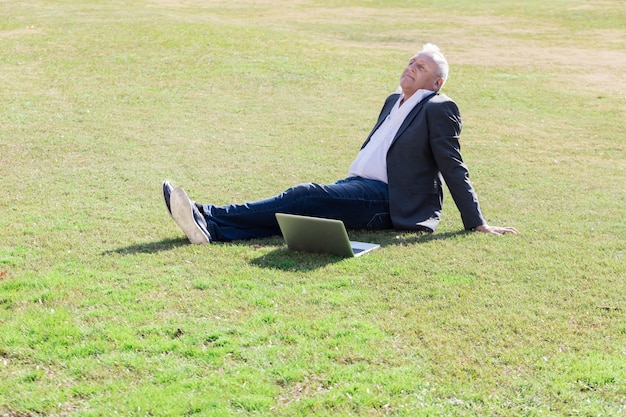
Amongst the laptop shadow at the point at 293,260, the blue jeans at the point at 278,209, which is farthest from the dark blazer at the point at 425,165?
the laptop shadow at the point at 293,260

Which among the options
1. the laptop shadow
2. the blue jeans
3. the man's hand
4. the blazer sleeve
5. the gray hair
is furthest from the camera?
the gray hair

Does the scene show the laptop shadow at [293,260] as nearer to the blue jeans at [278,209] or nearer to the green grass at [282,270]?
the green grass at [282,270]

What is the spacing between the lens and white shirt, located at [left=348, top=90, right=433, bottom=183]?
8359 millimetres

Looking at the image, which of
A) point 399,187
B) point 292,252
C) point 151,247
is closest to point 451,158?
point 399,187

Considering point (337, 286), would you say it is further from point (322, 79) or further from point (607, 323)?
point (322, 79)

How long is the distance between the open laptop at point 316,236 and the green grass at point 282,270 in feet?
0.39

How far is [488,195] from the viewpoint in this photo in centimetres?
1041

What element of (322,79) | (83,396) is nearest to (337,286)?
(83,396)

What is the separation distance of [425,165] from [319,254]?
1.46 m

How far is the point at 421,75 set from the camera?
8.32 meters

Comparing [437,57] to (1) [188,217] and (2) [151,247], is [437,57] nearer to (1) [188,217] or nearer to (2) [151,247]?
(1) [188,217]

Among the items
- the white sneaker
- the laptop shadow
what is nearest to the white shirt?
the laptop shadow

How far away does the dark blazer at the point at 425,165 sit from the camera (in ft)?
26.5

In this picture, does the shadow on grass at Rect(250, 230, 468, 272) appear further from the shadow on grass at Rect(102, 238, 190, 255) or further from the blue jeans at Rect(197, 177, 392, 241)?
the shadow on grass at Rect(102, 238, 190, 255)
